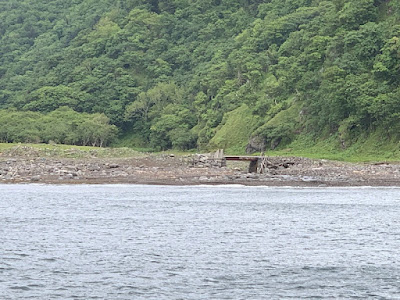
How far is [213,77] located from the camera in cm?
13788

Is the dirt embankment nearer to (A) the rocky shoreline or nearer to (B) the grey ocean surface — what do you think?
(A) the rocky shoreline

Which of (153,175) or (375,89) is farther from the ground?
(375,89)

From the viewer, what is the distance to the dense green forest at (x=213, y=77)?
95062mm

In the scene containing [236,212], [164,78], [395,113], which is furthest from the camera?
[164,78]

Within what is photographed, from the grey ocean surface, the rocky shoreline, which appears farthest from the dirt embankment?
the grey ocean surface

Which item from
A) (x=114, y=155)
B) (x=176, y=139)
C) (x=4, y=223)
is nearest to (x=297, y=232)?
(x=4, y=223)

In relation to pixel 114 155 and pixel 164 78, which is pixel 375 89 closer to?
pixel 114 155

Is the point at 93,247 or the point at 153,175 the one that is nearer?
the point at 93,247

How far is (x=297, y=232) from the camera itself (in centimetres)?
3625

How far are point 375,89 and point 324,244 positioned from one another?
60015 mm

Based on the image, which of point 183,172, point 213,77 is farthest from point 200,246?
point 213,77

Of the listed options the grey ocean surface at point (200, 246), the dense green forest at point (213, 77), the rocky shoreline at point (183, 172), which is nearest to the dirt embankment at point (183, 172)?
the rocky shoreline at point (183, 172)

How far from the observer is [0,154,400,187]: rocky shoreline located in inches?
2472

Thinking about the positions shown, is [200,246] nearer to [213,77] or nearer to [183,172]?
[183,172]
